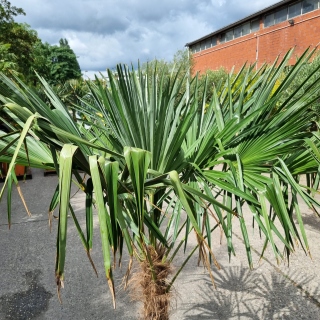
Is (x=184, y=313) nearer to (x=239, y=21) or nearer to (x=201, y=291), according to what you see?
(x=201, y=291)

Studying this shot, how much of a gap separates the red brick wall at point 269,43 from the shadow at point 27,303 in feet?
49.6

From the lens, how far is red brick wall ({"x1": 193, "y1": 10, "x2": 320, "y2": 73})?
54.1ft

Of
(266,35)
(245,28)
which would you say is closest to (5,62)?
(266,35)

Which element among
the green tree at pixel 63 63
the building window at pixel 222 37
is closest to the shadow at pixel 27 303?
the building window at pixel 222 37

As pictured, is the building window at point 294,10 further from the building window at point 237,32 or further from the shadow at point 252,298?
the shadow at point 252,298

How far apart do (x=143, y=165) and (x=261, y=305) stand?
2.63 metres

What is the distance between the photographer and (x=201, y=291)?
9.88 feet

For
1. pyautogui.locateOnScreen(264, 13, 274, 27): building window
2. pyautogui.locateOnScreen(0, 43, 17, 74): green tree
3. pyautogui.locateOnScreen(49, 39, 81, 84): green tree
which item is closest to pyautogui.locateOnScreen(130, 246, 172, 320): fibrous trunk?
pyautogui.locateOnScreen(0, 43, 17, 74): green tree

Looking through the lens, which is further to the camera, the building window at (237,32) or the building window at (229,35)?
the building window at (229,35)

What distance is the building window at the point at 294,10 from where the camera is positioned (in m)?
17.2

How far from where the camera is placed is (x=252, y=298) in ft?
9.37

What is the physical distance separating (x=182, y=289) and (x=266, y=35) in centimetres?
2087

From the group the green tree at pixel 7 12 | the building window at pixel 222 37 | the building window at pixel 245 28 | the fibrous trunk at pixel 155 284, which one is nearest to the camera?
the fibrous trunk at pixel 155 284

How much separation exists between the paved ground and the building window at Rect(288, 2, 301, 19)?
59.5 feet
